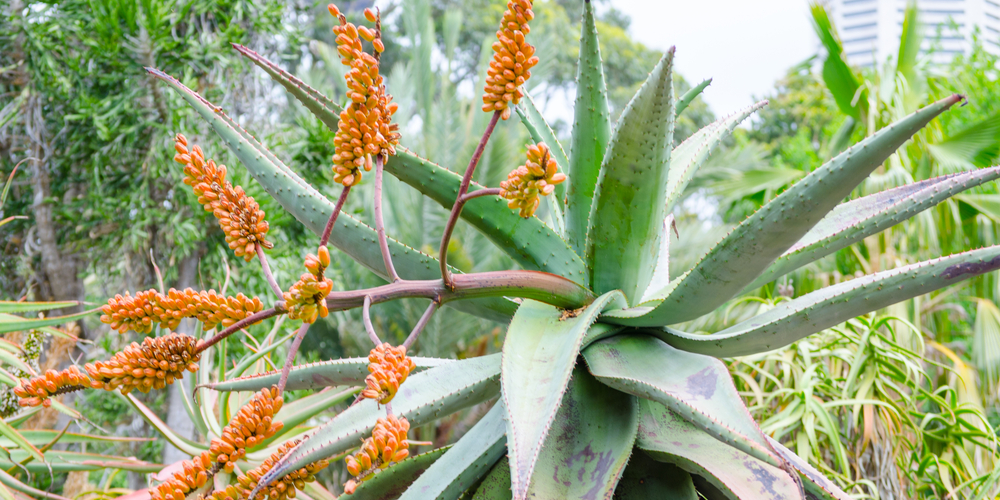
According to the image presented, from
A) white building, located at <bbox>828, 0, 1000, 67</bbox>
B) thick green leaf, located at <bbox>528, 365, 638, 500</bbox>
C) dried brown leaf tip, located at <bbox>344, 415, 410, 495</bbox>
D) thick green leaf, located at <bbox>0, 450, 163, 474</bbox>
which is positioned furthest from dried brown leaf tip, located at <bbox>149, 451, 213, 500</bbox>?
white building, located at <bbox>828, 0, 1000, 67</bbox>

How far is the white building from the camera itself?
676 cm

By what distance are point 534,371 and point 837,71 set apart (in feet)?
18.0

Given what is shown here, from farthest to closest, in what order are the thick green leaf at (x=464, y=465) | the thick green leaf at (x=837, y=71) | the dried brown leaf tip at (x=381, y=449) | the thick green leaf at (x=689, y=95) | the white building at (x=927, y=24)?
the white building at (x=927, y=24) → the thick green leaf at (x=837, y=71) → the thick green leaf at (x=689, y=95) → the thick green leaf at (x=464, y=465) → the dried brown leaf tip at (x=381, y=449)

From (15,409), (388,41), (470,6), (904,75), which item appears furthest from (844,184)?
(470,6)

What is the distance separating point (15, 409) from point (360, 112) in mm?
1494

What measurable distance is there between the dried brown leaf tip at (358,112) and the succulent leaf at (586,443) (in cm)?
50

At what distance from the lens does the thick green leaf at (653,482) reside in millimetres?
1050

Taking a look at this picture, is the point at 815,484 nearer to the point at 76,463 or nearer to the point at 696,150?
the point at 696,150

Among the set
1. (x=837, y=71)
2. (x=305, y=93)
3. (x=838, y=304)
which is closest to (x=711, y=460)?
(x=838, y=304)

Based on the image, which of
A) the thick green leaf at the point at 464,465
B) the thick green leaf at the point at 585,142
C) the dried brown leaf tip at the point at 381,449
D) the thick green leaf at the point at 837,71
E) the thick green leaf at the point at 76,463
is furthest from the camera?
the thick green leaf at the point at 837,71

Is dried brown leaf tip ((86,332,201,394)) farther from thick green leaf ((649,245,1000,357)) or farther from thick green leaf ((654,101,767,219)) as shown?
thick green leaf ((654,101,767,219))

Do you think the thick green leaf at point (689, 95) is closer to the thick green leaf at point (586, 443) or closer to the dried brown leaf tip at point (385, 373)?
the thick green leaf at point (586, 443)

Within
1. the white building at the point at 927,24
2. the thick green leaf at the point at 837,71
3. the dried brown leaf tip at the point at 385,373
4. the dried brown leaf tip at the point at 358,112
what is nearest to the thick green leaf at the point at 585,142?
the dried brown leaf tip at the point at 358,112

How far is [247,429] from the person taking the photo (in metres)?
0.74
